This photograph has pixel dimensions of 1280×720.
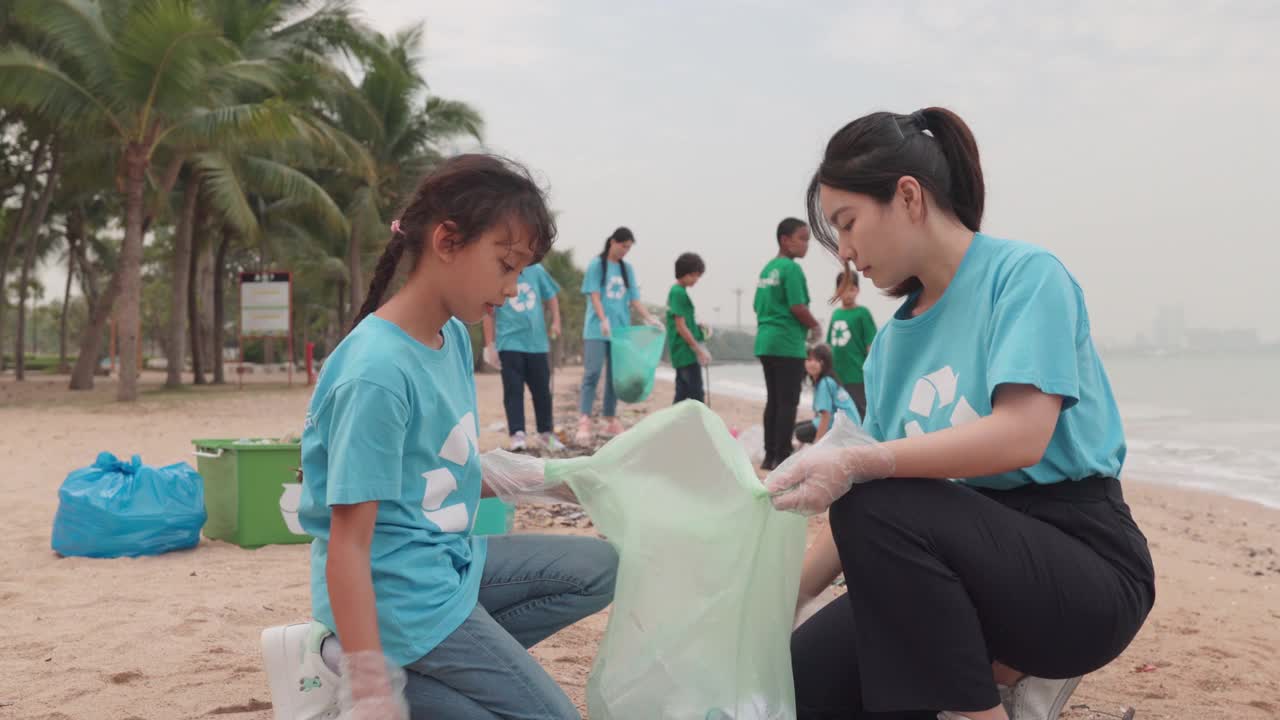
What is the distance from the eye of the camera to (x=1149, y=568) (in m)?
1.76

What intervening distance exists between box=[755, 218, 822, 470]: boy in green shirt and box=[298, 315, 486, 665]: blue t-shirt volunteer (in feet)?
14.9

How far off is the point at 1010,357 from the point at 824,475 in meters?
0.34

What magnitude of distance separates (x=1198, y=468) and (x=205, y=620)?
30.2ft

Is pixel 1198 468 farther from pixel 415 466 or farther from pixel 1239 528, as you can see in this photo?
pixel 415 466

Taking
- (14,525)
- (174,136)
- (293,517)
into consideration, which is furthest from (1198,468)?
(174,136)

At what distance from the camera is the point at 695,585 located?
5.96ft

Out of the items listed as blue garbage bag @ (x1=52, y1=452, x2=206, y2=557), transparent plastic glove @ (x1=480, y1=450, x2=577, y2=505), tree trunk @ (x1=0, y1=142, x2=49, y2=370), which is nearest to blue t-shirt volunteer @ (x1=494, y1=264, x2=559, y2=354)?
blue garbage bag @ (x1=52, y1=452, x2=206, y2=557)

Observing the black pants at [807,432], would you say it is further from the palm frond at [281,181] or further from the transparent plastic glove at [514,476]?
the palm frond at [281,181]

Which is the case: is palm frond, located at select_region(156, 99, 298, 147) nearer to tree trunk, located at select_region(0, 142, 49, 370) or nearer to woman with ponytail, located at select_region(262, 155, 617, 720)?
tree trunk, located at select_region(0, 142, 49, 370)

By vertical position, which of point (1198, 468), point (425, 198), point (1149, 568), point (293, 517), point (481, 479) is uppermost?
point (425, 198)

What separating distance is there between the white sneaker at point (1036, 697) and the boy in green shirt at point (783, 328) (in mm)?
4361

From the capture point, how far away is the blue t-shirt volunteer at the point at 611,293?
713 centimetres

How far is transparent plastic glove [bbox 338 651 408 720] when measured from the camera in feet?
5.00

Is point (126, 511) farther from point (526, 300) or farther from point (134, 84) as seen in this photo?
point (134, 84)
